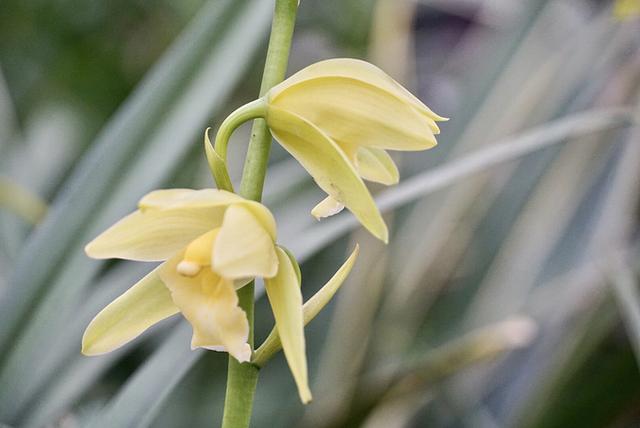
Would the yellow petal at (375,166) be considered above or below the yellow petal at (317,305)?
above

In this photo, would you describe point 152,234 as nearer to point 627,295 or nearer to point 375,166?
point 375,166

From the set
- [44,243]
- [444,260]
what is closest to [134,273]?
[44,243]

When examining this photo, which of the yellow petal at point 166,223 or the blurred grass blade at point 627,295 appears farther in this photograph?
the blurred grass blade at point 627,295

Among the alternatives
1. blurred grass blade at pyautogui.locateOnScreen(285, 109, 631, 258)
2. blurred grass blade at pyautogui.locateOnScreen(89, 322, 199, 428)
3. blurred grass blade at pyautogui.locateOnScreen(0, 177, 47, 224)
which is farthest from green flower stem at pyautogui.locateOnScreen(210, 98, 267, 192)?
blurred grass blade at pyautogui.locateOnScreen(0, 177, 47, 224)

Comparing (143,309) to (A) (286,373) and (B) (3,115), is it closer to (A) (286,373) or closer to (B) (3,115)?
(A) (286,373)

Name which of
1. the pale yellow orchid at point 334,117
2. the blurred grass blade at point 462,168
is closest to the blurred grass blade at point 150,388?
the blurred grass blade at point 462,168

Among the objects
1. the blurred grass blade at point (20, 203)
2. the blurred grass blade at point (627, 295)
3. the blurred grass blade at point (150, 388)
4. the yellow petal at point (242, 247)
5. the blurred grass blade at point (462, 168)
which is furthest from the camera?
the blurred grass blade at point (20, 203)

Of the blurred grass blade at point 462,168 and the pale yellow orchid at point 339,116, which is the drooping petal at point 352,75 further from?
the blurred grass blade at point 462,168
